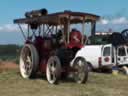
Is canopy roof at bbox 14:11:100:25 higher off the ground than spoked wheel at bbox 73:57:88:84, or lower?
higher

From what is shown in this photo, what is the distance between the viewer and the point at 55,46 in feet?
57.7

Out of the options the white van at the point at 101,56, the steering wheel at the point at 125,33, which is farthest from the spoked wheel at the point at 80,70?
the steering wheel at the point at 125,33

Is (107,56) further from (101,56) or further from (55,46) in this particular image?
(55,46)

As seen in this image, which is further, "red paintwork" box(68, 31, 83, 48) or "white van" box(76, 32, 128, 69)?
"white van" box(76, 32, 128, 69)

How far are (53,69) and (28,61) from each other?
2.26m

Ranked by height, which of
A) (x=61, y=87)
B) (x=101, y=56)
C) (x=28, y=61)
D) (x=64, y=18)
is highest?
(x=64, y=18)

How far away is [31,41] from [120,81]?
3877 mm

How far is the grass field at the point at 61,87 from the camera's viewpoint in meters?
14.1

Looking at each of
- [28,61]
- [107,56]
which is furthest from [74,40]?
[107,56]

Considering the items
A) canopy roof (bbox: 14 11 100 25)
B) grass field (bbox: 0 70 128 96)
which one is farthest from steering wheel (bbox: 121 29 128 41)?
canopy roof (bbox: 14 11 100 25)

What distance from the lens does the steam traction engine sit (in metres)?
16.9

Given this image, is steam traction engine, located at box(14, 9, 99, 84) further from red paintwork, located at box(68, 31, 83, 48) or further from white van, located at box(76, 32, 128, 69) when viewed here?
white van, located at box(76, 32, 128, 69)

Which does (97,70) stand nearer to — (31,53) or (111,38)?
(111,38)

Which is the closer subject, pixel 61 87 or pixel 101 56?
pixel 61 87
